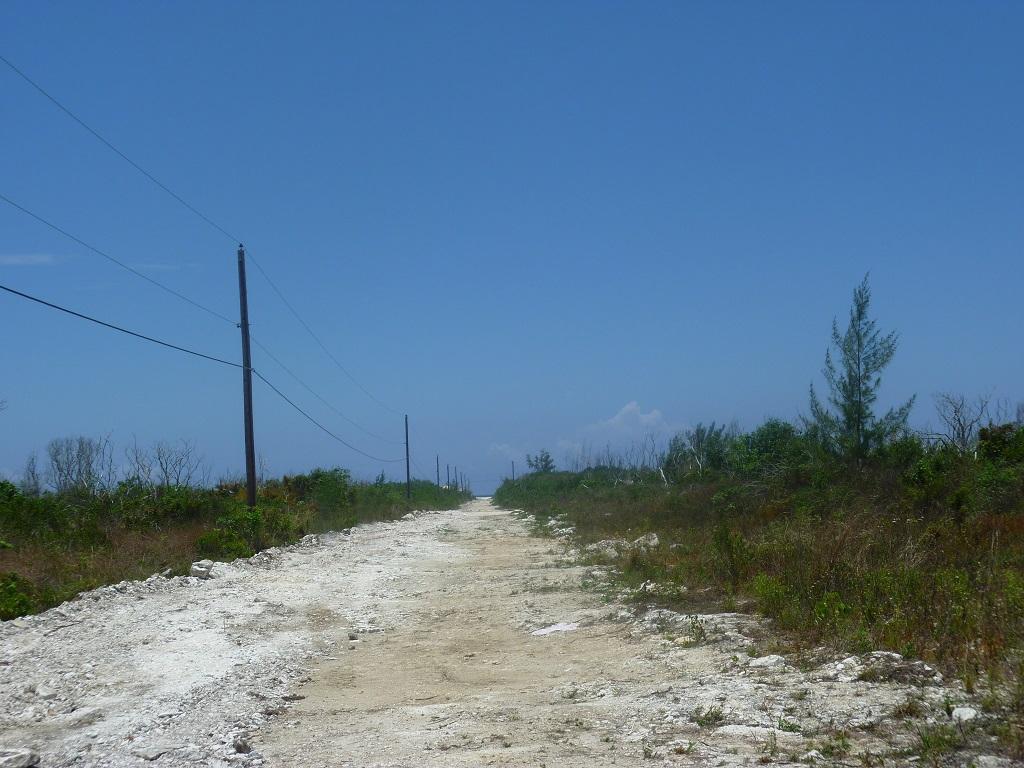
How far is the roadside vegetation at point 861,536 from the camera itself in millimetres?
7113

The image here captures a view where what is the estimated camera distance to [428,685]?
8.13 metres

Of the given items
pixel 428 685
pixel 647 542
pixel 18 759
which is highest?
pixel 647 542

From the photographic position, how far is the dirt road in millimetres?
5652

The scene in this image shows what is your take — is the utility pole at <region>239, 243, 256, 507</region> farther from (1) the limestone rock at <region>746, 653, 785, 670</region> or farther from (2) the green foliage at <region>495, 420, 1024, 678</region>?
(1) the limestone rock at <region>746, 653, 785, 670</region>

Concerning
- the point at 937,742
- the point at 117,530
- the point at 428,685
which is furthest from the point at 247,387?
the point at 937,742

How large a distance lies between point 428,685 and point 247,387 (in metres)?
16.6

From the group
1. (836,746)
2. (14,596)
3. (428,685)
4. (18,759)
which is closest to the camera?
(836,746)

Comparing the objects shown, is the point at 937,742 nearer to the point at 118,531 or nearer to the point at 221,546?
the point at 221,546

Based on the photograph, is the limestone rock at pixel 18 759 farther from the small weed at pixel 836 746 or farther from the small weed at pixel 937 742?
the small weed at pixel 937 742

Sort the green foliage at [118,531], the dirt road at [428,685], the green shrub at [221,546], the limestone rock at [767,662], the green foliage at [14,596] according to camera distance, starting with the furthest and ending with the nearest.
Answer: the green shrub at [221,546] → the green foliage at [118,531] → the green foliage at [14,596] → the limestone rock at [767,662] → the dirt road at [428,685]

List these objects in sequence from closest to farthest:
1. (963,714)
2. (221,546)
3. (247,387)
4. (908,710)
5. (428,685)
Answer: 1. (963,714)
2. (908,710)
3. (428,685)
4. (221,546)
5. (247,387)

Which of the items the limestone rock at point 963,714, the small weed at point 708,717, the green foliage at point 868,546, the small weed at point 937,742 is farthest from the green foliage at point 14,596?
the limestone rock at point 963,714

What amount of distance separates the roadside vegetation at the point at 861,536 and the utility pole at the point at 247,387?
8.80m

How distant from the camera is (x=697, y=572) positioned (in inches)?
474
